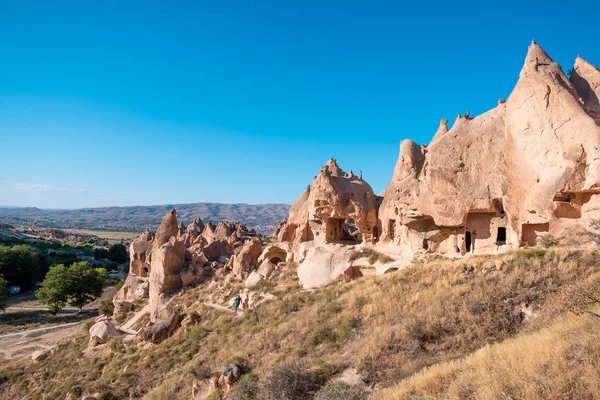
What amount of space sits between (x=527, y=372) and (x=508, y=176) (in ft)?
36.5

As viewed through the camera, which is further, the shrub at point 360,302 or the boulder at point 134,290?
the boulder at point 134,290

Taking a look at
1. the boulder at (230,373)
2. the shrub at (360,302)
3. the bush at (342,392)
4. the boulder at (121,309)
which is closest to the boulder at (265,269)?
the shrub at (360,302)

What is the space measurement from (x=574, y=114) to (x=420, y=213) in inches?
282

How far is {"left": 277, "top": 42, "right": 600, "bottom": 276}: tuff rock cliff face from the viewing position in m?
12.4

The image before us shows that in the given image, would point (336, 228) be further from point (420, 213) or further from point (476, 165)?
point (476, 165)

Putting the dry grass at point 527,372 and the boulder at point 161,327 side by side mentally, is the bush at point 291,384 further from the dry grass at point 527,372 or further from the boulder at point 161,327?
the boulder at point 161,327

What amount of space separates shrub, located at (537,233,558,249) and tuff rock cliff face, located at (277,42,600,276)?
44 centimetres

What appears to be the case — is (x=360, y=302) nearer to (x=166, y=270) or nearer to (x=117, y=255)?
(x=166, y=270)

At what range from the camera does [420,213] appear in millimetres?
17438

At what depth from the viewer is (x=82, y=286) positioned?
34875 mm

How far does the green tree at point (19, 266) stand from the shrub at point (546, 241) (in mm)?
55280

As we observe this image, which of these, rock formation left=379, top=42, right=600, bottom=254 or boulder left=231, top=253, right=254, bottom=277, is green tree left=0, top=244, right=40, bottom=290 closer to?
boulder left=231, top=253, right=254, bottom=277

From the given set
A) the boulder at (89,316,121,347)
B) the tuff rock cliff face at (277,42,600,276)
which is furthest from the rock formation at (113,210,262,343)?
the tuff rock cliff face at (277,42,600,276)

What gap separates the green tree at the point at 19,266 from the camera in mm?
45188
